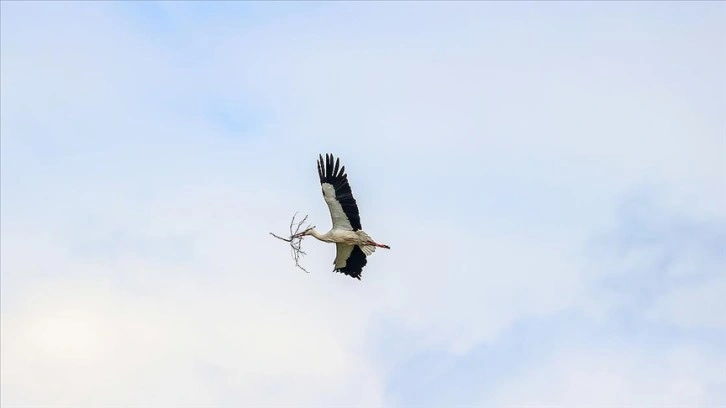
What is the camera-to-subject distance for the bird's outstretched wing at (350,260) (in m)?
59.6

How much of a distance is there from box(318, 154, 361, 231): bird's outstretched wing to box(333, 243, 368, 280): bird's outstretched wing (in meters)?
2.04

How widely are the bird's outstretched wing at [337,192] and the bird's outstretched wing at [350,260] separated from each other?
2.04m

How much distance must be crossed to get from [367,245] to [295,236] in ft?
14.1

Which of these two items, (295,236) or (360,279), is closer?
(295,236)

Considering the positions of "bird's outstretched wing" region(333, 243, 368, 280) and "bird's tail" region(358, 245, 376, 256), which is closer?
"bird's tail" region(358, 245, 376, 256)

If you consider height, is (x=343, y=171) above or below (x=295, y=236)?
above

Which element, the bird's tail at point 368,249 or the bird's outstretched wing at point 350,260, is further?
the bird's outstretched wing at point 350,260

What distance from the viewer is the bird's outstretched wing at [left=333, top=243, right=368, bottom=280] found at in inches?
2347

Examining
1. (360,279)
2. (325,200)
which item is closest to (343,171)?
(325,200)

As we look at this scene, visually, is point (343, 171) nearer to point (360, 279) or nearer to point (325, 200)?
point (325, 200)

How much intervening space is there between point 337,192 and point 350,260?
161 inches

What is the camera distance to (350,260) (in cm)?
6019

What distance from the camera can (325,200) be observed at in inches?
2275

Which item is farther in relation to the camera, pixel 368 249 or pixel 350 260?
pixel 350 260
